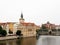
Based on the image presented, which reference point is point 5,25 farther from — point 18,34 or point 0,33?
point 0,33

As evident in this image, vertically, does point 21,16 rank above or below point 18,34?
above

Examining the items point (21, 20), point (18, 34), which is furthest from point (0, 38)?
point (21, 20)

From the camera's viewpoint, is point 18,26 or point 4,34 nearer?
point 4,34

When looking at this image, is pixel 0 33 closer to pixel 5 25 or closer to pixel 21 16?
pixel 5 25

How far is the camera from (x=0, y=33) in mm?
41531

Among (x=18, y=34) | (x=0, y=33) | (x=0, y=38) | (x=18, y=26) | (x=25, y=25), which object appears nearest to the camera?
(x=0, y=38)

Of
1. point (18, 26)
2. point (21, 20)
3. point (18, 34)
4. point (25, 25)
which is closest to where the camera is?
point (18, 34)

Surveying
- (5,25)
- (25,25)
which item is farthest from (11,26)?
(25,25)

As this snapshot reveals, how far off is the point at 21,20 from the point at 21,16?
1371mm

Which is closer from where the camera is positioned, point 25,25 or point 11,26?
point 11,26

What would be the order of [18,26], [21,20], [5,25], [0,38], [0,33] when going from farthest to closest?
1. [21,20]
2. [18,26]
3. [5,25]
4. [0,33]
5. [0,38]

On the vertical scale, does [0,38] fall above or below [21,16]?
below

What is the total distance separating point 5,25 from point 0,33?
15.7 m

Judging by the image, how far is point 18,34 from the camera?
50.6m
